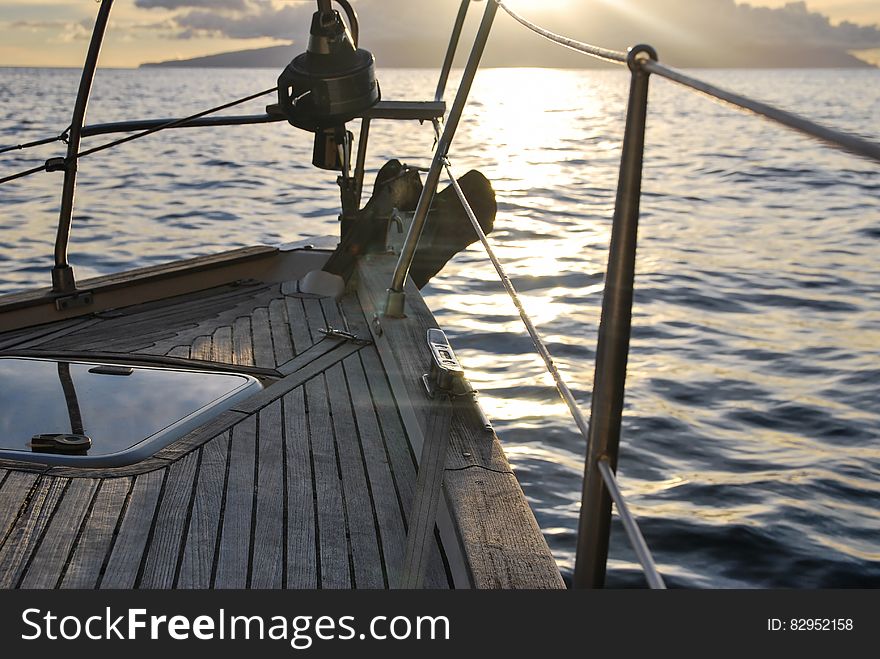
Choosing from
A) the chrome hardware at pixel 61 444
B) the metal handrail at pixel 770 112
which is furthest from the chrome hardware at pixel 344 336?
the metal handrail at pixel 770 112

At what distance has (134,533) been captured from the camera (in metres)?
2.11

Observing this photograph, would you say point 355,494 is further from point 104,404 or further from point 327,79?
point 327,79

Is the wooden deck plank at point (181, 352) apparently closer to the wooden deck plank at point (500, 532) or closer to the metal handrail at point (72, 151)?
the metal handrail at point (72, 151)

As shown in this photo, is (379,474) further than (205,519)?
Yes

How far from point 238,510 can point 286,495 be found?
0.43 feet

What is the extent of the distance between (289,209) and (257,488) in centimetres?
1285

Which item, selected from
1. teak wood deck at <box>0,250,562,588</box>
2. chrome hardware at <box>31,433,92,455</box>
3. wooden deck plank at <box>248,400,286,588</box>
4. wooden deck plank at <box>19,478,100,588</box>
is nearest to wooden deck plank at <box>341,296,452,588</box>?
teak wood deck at <box>0,250,562,588</box>

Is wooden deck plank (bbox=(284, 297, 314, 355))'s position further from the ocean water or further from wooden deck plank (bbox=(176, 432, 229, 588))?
the ocean water

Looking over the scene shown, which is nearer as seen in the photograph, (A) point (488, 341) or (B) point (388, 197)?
(B) point (388, 197)

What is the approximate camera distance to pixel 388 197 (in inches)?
178

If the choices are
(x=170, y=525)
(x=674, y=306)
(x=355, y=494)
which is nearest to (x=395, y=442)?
(x=355, y=494)

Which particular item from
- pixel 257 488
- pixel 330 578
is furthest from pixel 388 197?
pixel 330 578

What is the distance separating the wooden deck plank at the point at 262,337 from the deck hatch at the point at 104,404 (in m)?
0.20

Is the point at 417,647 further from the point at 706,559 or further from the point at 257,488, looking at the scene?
the point at 706,559
